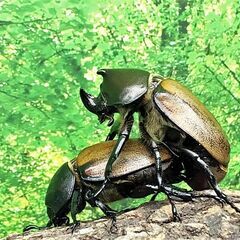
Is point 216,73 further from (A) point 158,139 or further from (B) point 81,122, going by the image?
(A) point 158,139

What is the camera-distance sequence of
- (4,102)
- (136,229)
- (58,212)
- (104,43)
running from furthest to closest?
1. (104,43)
2. (4,102)
3. (58,212)
4. (136,229)

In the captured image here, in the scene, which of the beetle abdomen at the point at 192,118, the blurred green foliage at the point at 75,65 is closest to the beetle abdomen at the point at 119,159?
the beetle abdomen at the point at 192,118

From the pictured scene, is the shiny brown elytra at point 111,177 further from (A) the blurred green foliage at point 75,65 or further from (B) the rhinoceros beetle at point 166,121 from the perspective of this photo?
(A) the blurred green foliage at point 75,65

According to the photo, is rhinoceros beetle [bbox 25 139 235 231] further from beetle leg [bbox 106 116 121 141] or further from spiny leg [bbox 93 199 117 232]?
beetle leg [bbox 106 116 121 141]

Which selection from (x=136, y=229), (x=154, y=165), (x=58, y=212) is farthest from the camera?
(x=58, y=212)

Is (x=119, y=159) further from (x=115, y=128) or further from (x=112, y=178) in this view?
(x=115, y=128)

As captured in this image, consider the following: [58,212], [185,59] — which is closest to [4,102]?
[185,59]

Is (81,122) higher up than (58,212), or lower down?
lower down
